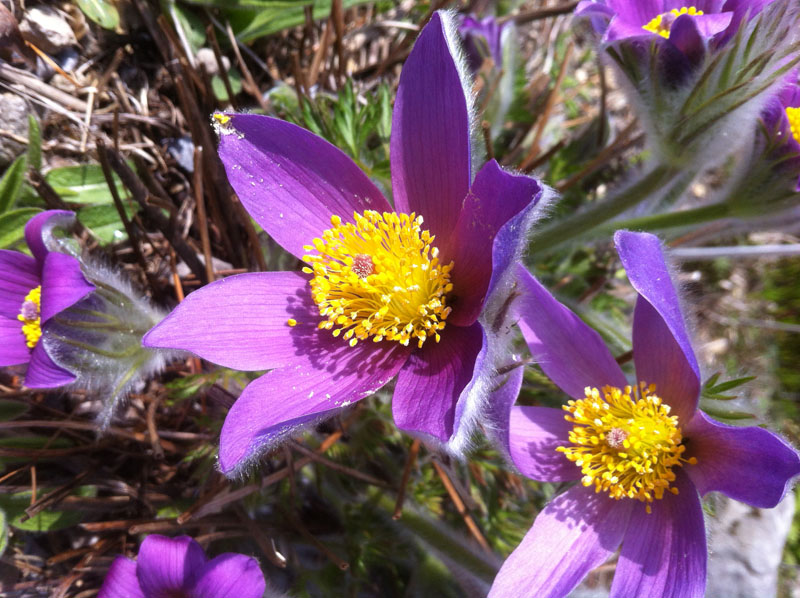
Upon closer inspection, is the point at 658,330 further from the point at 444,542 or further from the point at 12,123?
the point at 12,123

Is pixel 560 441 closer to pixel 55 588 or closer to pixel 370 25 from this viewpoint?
pixel 55 588

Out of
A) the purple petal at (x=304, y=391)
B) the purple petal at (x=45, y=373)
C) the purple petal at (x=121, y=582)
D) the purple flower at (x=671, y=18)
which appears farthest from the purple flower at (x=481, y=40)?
the purple petal at (x=121, y=582)

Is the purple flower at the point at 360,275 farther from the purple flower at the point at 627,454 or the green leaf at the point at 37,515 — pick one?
the green leaf at the point at 37,515

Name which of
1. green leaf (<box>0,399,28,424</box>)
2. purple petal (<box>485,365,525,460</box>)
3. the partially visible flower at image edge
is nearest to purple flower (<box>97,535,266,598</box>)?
green leaf (<box>0,399,28,424</box>)

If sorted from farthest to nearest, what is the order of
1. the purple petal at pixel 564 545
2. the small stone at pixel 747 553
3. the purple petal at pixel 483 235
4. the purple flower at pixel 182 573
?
the small stone at pixel 747 553, the purple flower at pixel 182 573, the purple petal at pixel 564 545, the purple petal at pixel 483 235

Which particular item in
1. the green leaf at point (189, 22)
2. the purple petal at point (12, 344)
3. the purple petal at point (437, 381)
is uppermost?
the green leaf at point (189, 22)

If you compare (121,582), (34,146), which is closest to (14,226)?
(34,146)

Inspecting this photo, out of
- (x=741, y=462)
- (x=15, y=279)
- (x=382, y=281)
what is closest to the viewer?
(x=741, y=462)
